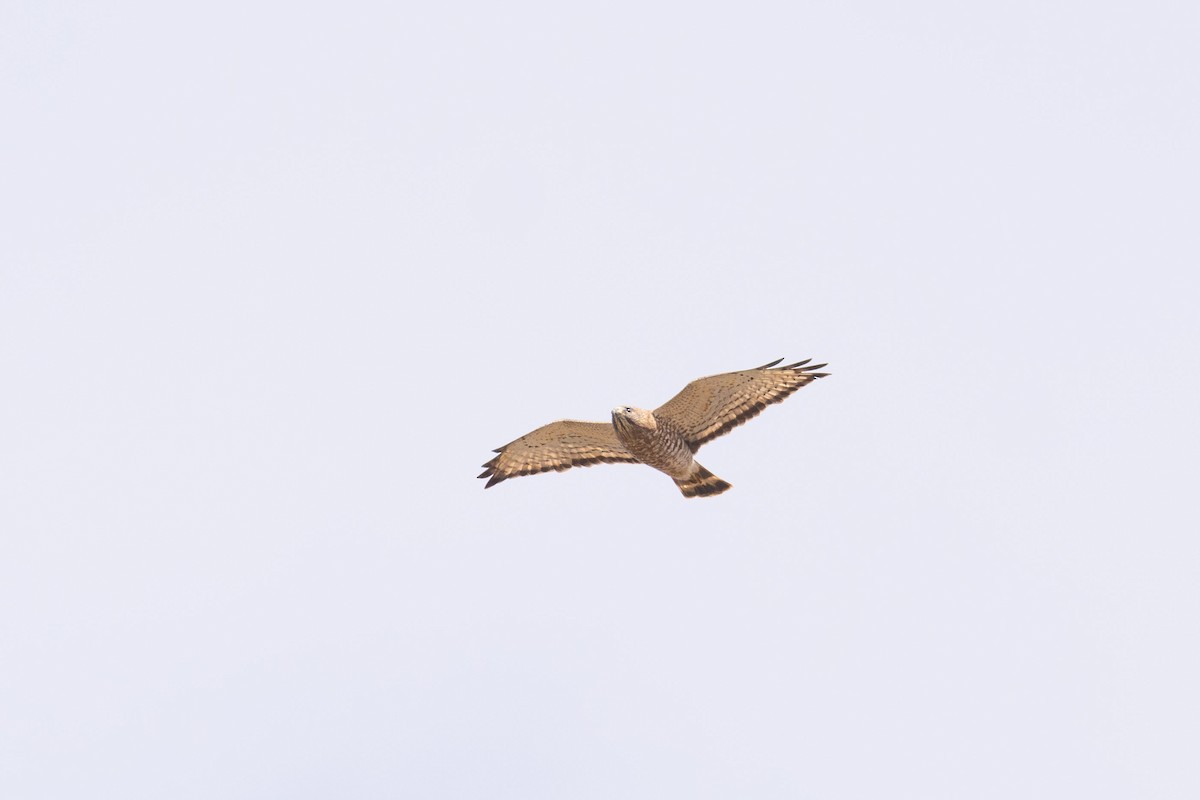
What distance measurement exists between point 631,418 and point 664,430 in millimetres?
624

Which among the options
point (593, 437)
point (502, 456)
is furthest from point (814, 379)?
point (502, 456)

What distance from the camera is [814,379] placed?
20188 millimetres

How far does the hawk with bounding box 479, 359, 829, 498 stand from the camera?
19859 mm

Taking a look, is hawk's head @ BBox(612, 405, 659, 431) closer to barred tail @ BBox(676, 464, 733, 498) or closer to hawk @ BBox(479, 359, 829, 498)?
hawk @ BBox(479, 359, 829, 498)

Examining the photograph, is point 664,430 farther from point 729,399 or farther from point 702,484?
point 702,484

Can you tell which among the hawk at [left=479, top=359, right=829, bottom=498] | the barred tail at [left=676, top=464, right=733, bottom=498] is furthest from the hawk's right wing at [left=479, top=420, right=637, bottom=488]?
the barred tail at [left=676, top=464, right=733, bottom=498]

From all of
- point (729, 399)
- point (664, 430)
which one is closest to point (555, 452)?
point (664, 430)

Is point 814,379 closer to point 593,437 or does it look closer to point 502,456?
point 593,437

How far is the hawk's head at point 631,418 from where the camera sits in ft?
64.5

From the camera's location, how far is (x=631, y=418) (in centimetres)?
1966

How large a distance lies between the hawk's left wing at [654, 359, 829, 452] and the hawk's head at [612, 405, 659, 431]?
23 centimetres

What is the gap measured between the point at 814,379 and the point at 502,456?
4.21 meters

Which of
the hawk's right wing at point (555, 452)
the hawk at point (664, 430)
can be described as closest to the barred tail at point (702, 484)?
the hawk at point (664, 430)

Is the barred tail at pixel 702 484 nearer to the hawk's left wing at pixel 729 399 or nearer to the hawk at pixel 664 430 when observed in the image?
the hawk at pixel 664 430
